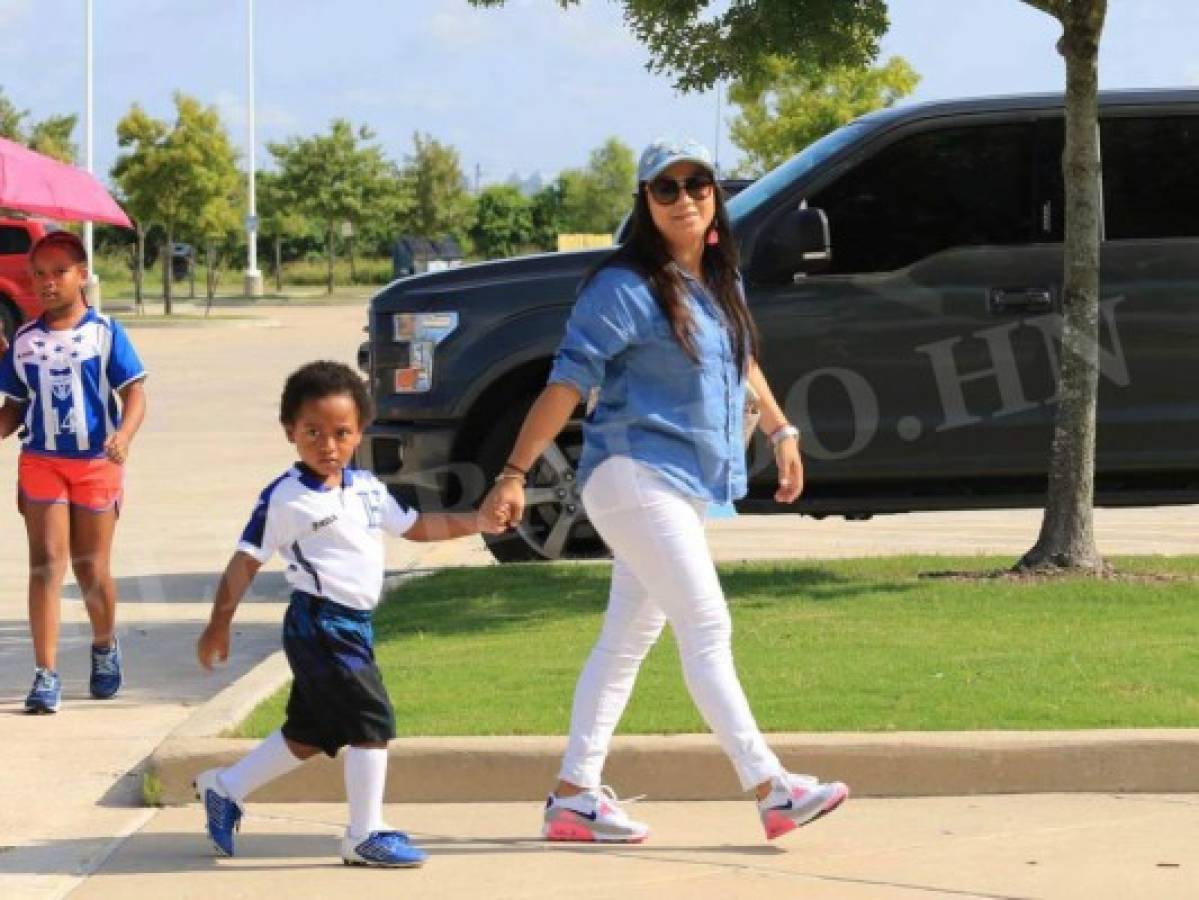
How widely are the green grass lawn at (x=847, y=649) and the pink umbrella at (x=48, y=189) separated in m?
2.11

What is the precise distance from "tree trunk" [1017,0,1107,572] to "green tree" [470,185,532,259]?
280 ft

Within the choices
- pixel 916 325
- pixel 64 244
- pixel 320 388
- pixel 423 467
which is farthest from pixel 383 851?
pixel 916 325

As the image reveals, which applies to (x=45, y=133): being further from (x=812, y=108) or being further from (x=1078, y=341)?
(x=1078, y=341)

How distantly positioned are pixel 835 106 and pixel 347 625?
148 ft

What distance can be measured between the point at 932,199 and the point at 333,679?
5.94 m

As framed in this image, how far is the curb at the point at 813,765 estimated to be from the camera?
721cm

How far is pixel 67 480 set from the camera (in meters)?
9.18

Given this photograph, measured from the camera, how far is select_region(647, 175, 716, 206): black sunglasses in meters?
6.54

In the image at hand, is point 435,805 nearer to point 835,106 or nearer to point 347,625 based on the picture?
point 347,625

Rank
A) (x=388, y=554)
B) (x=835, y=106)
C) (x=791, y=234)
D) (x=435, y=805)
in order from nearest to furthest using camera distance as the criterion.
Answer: (x=435, y=805) → (x=791, y=234) → (x=388, y=554) → (x=835, y=106)

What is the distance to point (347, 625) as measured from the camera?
661 centimetres

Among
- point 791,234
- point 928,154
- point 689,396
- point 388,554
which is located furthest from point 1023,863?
point 388,554

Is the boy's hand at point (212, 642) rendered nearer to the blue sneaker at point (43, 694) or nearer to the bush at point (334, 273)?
the blue sneaker at point (43, 694)

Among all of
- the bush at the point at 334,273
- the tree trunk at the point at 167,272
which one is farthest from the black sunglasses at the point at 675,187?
the bush at the point at 334,273
